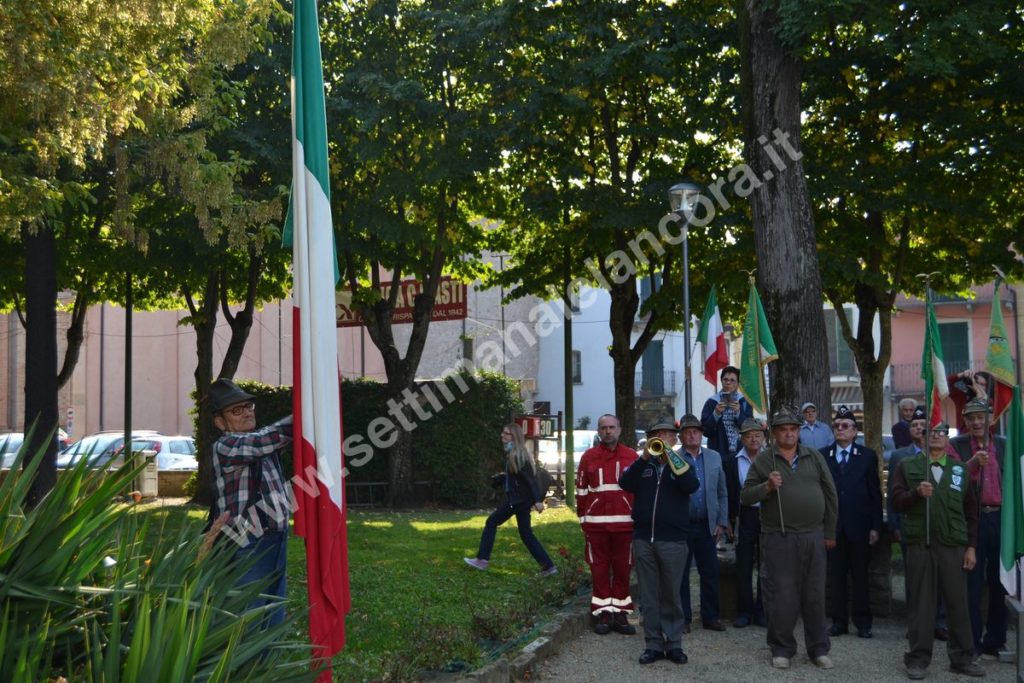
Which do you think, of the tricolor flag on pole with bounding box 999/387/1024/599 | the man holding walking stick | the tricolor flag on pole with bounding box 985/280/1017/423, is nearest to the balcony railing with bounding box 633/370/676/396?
the man holding walking stick

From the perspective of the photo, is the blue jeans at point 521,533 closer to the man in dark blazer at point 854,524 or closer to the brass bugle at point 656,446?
the man in dark blazer at point 854,524

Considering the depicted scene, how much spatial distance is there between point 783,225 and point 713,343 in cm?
212

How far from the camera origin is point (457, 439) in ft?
80.9

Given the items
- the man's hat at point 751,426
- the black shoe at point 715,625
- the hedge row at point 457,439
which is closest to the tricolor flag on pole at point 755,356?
the man's hat at point 751,426

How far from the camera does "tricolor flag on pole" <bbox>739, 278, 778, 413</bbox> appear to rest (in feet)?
36.2

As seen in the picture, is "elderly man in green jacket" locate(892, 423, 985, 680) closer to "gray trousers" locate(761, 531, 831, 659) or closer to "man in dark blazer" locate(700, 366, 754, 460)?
"gray trousers" locate(761, 531, 831, 659)

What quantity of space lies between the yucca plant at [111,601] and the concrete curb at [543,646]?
3.45 meters

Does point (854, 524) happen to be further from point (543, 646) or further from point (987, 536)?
point (543, 646)

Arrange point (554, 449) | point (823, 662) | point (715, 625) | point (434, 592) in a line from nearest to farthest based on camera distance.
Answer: point (823, 662) → point (715, 625) → point (434, 592) → point (554, 449)

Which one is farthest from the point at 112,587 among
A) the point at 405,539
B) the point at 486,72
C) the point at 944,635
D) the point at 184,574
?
the point at 486,72

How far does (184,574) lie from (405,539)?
12.3 meters

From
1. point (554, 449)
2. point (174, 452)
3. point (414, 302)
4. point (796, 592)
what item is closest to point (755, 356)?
point (796, 592)

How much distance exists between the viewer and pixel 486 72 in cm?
2050

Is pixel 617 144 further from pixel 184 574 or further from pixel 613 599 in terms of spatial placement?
pixel 184 574
